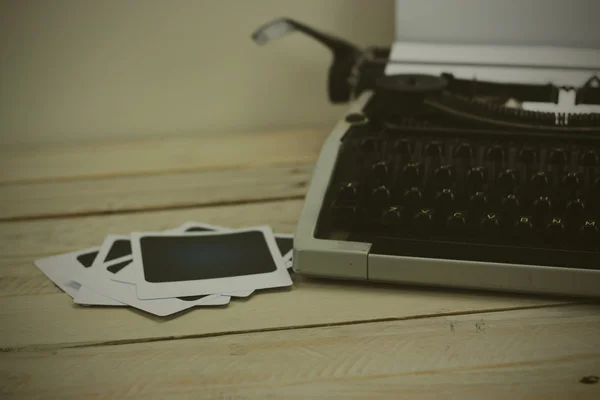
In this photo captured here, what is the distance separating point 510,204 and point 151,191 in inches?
24.4

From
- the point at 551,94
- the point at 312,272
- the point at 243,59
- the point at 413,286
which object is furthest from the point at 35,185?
the point at 551,94

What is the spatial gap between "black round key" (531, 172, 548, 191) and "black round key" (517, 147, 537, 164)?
1.2 inches

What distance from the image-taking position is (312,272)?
90 centimetres

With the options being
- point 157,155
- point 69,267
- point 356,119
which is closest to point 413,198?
point 356,119

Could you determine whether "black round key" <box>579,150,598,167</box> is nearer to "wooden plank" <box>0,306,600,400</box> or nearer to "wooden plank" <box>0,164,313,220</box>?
"wooden plank" <box>0,306,600,400</box>

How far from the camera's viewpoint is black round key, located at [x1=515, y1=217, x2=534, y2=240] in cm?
86

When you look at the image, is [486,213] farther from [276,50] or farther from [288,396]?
[276,50]

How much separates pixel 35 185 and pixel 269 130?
51 cm

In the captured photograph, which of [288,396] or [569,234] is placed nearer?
[288,396]

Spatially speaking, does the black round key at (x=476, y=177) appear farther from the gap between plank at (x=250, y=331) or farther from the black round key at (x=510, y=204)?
the gap between plank at (x=250, y=331)

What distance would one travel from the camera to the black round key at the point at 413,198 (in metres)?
0.90

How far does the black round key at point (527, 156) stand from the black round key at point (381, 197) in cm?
18

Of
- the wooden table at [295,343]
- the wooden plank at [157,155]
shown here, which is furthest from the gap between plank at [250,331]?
the wooden plank at [157,155]

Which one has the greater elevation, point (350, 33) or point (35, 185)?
point (350, 33)
